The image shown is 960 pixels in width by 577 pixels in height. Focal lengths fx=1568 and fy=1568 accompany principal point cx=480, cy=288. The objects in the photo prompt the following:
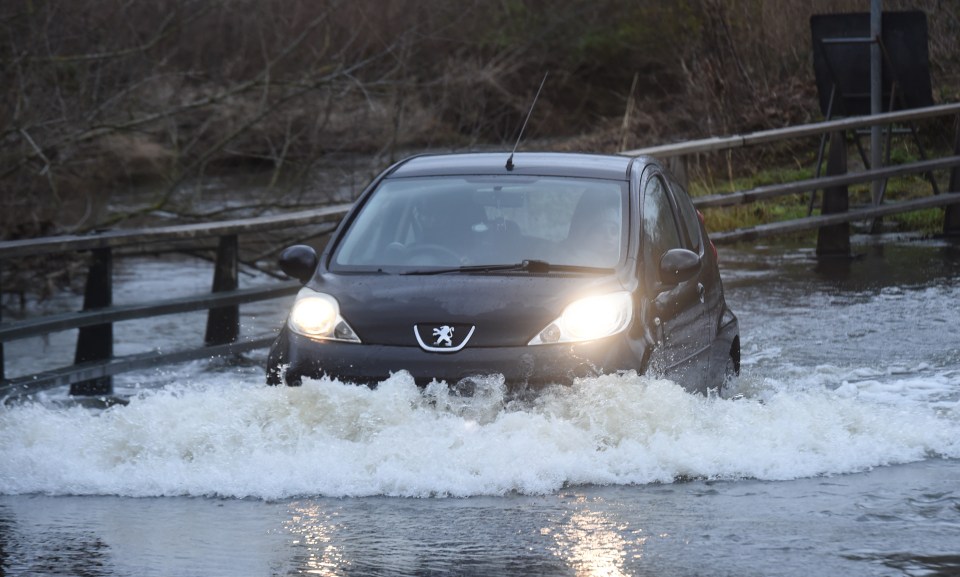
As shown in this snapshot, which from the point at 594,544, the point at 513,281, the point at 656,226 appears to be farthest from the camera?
the point at 656,226

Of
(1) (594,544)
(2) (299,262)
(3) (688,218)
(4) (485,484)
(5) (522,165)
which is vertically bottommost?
(1) (594,544)

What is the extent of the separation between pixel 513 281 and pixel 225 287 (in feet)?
16.3

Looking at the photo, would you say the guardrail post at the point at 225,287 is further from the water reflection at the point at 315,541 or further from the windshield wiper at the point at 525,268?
the water reflection at the point at 315,541

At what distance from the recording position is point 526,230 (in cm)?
845

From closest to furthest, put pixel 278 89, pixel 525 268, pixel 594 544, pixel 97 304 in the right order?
1. pixel 594 544
2. pixel 525 268
3. pixel 97 304
4. pixel 278 89

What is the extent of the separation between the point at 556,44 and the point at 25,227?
19.3m

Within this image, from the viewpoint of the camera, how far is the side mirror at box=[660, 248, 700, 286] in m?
7.91

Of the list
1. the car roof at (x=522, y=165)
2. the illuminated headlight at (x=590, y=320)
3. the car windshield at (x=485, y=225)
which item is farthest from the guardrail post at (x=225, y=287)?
the illuminated headlight at (x=590, y=320)

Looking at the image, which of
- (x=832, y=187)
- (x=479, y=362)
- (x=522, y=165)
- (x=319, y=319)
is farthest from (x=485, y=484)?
(x=832, y=187)

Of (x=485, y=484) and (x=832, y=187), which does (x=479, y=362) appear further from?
(x=832, y=187)

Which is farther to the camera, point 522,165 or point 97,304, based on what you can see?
point 97,304

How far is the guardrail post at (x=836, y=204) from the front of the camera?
1603 centimetres

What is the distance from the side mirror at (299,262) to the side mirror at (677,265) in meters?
1.84

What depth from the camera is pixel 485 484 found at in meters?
6.70
